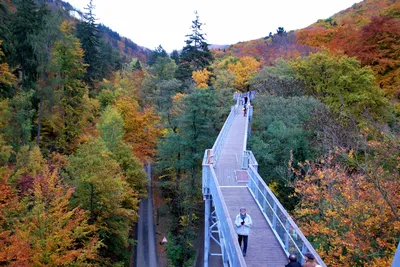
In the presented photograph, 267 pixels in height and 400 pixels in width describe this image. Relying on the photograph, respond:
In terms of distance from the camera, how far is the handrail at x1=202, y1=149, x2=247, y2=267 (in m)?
6.87

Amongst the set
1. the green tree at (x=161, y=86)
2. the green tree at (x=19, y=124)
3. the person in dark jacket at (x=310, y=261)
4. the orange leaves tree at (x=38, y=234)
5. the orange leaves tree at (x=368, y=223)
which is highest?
the green tree at (x=161, y=86)

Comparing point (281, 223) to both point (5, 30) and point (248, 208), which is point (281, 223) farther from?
point (5, 30)

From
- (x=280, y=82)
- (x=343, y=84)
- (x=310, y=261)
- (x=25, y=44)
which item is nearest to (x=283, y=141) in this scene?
(x=280, y=82)

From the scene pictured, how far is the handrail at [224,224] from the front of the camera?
6866 millimetres

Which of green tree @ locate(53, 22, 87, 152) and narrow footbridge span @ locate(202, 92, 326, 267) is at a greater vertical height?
green tree @ locate(53, 22, 87, 152)

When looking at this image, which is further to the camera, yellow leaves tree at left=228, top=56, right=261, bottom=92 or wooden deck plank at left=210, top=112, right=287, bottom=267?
yellow leaves tree at left=228, top=56, right=261, bottom=92

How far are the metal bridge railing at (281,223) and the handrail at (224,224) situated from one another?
5.16ft

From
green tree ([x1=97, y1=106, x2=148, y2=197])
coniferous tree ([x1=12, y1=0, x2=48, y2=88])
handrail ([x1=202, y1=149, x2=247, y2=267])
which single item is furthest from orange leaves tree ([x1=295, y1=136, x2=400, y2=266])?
coniferous tree ([x1=12, y1=0, x2=48, y2=88])

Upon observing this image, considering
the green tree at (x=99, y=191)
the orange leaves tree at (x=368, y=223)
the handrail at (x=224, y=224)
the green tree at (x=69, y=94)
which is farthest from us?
the green tree at (x=69, y=94)

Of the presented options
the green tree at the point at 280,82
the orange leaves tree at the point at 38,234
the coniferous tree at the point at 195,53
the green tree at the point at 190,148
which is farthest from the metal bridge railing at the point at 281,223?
the coniferous tree at the point at 195,53

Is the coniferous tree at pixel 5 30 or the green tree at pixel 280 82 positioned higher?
the coniferous tree at pixel 5 30

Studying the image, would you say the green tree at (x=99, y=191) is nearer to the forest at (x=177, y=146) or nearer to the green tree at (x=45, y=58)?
the forest at (x=177, y=146)

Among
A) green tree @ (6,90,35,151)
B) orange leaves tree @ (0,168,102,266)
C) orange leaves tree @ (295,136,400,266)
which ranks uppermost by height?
green tree @ (6,90,35,151)

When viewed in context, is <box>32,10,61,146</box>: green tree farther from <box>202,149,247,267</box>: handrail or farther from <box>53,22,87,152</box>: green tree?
<box>202,149,247,267</box>: handrail
